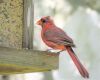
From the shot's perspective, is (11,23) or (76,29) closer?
(11,23)

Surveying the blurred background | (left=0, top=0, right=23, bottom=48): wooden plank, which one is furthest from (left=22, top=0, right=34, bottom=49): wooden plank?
the blurred background

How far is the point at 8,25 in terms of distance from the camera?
3.23 m

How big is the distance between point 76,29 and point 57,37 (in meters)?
2.24

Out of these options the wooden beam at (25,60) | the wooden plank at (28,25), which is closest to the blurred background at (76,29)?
the wooden plank at (28,25)

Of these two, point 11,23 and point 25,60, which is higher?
point 11,23

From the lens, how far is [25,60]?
301 cm

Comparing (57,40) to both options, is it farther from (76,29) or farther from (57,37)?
(76,29)

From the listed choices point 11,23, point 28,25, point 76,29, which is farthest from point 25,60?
point 76,29

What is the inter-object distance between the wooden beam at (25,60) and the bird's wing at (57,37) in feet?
0.33

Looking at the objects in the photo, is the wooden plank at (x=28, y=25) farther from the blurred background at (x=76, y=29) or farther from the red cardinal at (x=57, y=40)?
the blurred background at (x=76, y=29)

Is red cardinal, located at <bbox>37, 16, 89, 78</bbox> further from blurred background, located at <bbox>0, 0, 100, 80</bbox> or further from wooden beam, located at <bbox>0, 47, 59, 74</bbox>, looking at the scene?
blurred background, located at <bbox>0, 0, 100, 80</bbox>

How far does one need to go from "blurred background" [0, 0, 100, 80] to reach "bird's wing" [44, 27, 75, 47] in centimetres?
177

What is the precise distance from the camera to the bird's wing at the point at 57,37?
130 inches

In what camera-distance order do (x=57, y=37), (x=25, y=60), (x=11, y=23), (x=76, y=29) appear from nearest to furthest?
(x=25, y=60) < (x=11, y=23) < (x=57, y=37) < (x=76, y=29)
